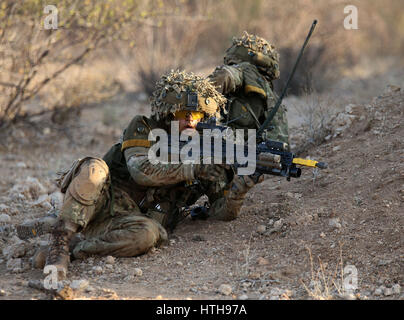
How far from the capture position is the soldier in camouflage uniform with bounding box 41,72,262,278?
13.1 feet

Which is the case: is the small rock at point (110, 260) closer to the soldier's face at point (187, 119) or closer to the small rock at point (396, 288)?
the soldier's face at point (187, 119)

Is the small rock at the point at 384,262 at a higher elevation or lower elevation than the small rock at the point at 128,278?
higher

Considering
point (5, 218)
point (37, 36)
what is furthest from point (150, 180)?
point (37, 36)

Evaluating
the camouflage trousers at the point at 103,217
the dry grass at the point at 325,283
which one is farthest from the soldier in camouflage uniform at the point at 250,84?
the dry grass at the point at 325,283

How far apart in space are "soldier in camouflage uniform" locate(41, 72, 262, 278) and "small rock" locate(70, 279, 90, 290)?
0.21 metres

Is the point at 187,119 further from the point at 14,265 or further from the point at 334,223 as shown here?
the point at 14,265

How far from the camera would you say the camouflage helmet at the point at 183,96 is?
4.25m

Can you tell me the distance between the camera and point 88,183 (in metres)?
3.97

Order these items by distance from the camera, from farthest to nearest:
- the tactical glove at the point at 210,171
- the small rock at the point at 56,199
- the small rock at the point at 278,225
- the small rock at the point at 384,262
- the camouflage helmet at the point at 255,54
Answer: the small rock at the point at 56,199 < the camouflage helmet at the point at 255,54 < the small rock at the point at 278,225 < the tactical glove at the point at 210,171 < the small rock at the point at 384,262

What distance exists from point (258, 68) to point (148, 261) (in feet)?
7.08

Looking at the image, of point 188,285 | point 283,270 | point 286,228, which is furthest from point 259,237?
point 188,285

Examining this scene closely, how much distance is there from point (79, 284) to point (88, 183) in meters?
0.67

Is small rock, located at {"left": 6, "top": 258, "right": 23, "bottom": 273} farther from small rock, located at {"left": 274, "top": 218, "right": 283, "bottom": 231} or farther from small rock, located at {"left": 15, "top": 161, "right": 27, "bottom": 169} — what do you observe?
small rock, located at {"left": 15, "top": 161, "right": 27, "bottom": 169}
